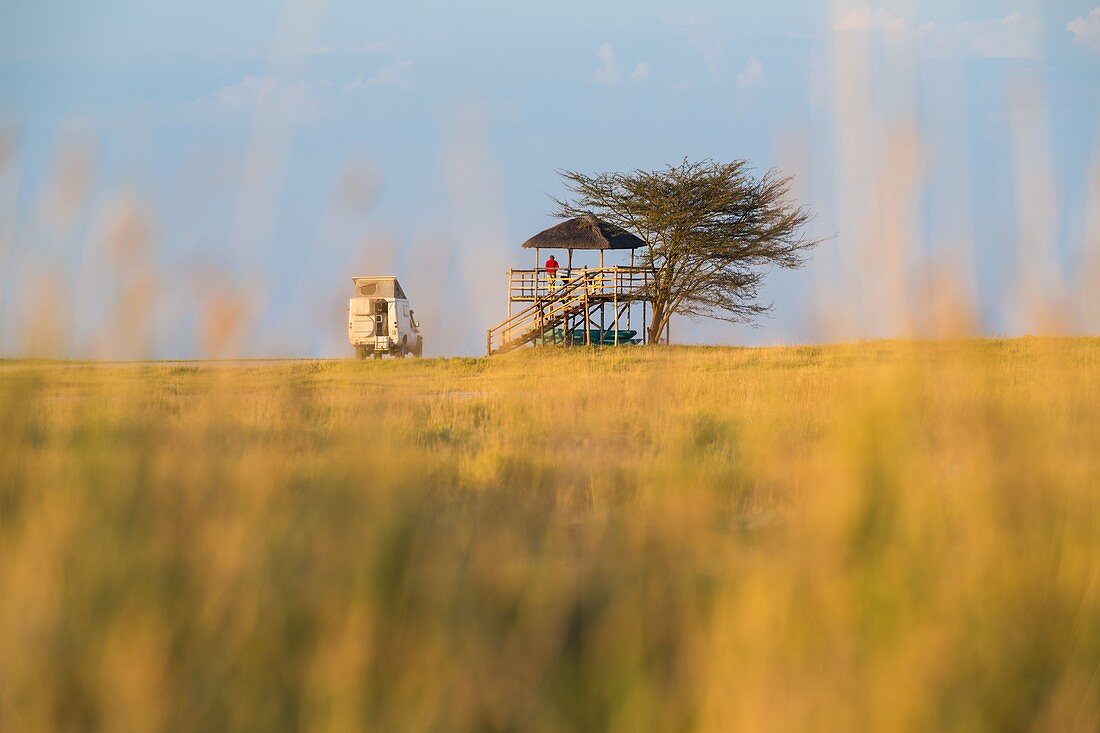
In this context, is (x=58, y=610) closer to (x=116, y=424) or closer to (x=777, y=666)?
(x=116, y=424)

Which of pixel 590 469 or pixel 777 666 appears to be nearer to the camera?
pixel 777 666

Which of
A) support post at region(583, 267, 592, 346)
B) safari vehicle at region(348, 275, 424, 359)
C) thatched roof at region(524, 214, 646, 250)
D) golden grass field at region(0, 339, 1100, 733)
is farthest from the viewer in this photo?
thatched roof at region(524, 214, 646, 250)

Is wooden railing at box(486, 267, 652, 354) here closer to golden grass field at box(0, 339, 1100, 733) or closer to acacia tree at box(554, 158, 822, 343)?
acacia tree at box(554, 158, 822, 343)

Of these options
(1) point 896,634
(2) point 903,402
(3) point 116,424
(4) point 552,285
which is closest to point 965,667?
(1) point 896,634

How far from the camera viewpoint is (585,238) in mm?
30266

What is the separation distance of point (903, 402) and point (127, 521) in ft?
7.05

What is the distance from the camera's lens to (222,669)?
2.24m

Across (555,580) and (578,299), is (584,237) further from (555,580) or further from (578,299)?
(555,580)

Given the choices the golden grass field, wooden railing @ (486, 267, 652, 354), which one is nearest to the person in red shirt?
wooden railing @ (486, 267, 652, 354)

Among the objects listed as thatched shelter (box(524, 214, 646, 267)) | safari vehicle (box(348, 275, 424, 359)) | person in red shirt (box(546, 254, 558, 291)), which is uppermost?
thatched shelter (box(524, 214, 646, 267))

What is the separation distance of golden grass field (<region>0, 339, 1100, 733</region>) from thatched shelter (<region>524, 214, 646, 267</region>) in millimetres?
26481

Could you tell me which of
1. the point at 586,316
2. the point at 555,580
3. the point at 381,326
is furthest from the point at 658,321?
the point at 555,580

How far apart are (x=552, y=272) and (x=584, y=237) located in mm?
1523

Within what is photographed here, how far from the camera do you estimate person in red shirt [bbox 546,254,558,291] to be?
29.4 metres
